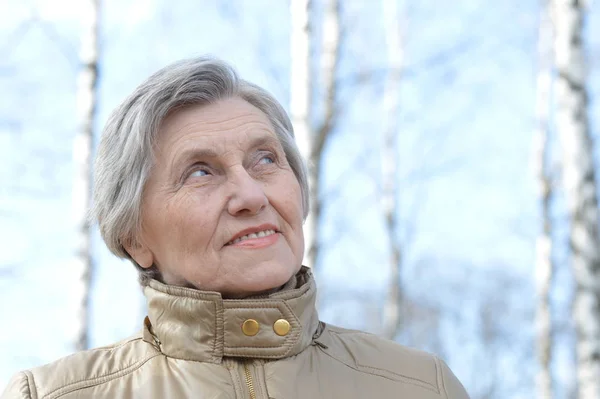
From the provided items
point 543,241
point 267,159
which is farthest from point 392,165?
point 267,159

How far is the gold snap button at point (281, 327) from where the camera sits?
197cm

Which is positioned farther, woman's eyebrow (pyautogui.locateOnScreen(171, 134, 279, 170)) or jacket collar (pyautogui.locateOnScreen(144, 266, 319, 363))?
woman's eyebrow (pyautogui.locateOnScreen(171, 134, 279, 170))

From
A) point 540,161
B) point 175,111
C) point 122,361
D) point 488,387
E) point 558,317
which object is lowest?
point 488,387

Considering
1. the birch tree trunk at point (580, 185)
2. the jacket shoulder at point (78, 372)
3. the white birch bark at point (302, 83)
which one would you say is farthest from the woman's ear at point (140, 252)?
the birch tree trunk at point (580, 185)

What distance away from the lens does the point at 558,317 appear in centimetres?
1873

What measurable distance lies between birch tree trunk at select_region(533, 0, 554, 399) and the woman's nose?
994 cm

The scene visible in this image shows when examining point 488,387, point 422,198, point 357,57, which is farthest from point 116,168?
point 488,387

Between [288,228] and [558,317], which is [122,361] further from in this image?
Result: [558,317]

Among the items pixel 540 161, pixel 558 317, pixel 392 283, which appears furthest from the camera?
pixel 558 317

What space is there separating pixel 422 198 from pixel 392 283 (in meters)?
3.72

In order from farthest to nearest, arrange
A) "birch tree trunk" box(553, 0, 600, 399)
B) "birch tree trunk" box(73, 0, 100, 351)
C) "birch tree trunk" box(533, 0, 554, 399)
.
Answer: "birch tree trunk" box(533, 0, 554, 399), "birch tree trunk" box(73, 0, 100, 351), "birch tree trunk" box(553, 0, 600, 399)

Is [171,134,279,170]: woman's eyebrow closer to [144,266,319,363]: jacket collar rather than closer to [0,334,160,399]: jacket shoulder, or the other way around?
[144,266,319,363]: jacket collar

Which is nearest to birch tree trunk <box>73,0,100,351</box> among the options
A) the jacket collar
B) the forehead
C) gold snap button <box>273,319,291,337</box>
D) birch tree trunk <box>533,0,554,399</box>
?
the forehead

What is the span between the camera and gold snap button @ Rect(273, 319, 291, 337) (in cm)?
197
